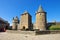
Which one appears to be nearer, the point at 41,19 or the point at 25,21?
the point at 41,19

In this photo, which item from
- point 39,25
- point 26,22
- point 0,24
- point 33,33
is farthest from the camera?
point 0,24

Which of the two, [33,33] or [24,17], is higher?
[24,17]

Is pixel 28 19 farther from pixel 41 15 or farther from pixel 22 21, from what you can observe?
pixel 41 15

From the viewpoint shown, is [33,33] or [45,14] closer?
[33,33]

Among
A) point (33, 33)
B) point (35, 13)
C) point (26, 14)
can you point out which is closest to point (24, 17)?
point (26, 14)

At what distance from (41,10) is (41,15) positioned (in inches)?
83.2

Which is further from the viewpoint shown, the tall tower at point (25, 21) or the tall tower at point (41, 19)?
the tall tower at point (25, 21)

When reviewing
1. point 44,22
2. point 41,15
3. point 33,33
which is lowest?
point 33,33

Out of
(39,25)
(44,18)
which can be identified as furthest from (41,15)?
(39,25)

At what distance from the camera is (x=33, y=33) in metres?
20.2

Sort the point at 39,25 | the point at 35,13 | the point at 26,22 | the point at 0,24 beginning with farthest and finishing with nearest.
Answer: the point at 0,24, the point at 26,22, the point at 35,13, the point at 39,25

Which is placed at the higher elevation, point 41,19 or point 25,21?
point 41,19

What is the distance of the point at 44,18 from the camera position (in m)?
37.2

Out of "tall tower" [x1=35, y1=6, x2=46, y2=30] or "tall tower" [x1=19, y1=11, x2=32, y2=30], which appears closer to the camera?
"tall tower" [x1=35, y1=6, x2=46, y2=30]
